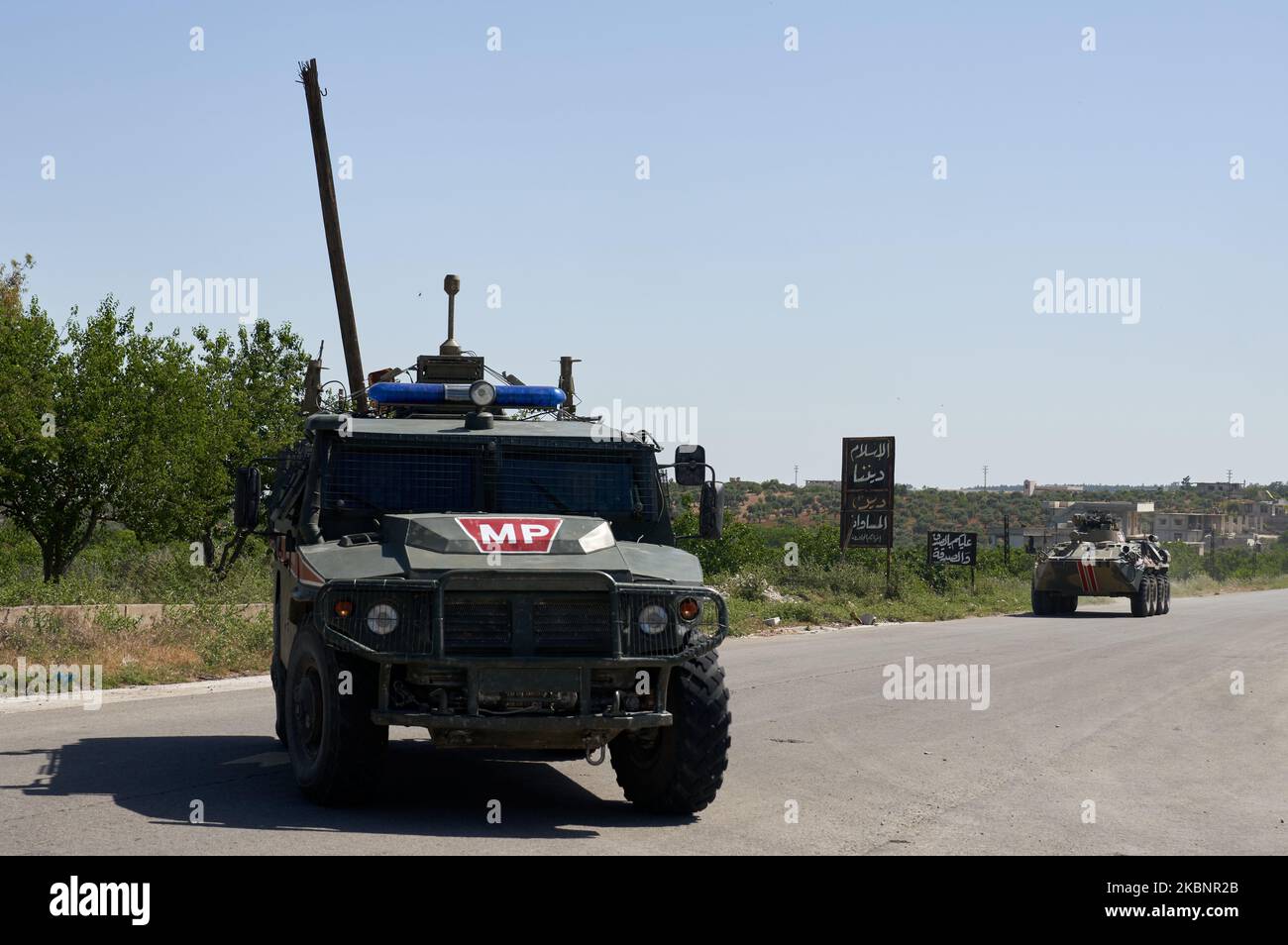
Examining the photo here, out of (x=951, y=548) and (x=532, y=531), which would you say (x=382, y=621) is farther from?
(x=951, y=548)

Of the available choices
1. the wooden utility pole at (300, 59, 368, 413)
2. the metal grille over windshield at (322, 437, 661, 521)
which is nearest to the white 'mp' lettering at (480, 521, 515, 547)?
the metal grille over windshield at (322, 437, 661, 521)

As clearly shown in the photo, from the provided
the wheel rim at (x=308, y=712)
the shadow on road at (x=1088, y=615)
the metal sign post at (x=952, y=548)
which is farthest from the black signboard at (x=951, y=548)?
the wheel rim at (x=308, y=712)

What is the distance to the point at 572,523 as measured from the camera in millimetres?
8734

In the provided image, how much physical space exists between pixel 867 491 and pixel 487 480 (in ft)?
88.8

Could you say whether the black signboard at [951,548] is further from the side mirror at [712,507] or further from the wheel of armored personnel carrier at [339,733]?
the wheel of armored personnel carrier at [339,733]

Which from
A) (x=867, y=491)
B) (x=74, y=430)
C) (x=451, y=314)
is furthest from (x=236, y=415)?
(x=451, y=314)

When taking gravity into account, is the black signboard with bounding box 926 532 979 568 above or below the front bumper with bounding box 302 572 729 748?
below

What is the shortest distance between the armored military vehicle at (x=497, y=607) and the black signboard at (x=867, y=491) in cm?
2607

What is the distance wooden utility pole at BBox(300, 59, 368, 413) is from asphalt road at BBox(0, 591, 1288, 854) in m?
4.44

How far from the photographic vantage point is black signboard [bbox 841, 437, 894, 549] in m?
35.2

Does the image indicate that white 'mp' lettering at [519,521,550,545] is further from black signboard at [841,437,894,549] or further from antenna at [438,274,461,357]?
black signboard at [841,437,894,549]

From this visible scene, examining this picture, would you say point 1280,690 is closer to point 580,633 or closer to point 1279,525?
point 580,633

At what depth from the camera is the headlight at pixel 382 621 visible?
7.84m
